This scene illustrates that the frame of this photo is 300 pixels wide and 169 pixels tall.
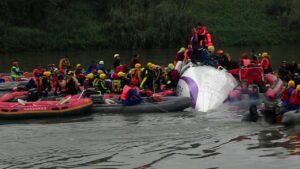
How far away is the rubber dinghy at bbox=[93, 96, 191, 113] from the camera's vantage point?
19266 mm

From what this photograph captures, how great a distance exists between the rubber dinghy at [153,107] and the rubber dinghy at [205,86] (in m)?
0.51

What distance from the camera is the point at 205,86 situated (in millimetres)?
20141

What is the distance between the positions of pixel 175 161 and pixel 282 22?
1741 inches

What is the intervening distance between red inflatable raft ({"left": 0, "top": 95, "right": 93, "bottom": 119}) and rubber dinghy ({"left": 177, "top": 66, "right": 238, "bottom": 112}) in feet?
10.9

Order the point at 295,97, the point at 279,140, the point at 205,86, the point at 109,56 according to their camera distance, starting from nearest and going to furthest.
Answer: the point at 279,140
the point at 295,97
the point at 205,86
the point at 109,56

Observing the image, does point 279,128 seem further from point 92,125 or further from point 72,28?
point 72,28

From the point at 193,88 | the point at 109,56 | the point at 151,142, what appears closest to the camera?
the point at 151,142

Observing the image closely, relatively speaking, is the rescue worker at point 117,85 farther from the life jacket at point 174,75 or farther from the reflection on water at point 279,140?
the reflection on water at point 279,140

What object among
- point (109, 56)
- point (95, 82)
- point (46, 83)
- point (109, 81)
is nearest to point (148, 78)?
point (109, 81)

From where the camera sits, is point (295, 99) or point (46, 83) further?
point (46, 83)

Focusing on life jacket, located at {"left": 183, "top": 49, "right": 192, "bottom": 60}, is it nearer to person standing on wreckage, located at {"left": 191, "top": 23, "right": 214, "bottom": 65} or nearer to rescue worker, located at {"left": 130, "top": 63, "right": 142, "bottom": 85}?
person standing on wreckage, located at {"left": 191, "top": 23, "right": 214, "bottom": 65}

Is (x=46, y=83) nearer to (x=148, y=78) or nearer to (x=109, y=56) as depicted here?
(x=148, y=78)

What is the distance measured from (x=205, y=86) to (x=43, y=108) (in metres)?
5.19

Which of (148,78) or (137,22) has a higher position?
(137,22)
